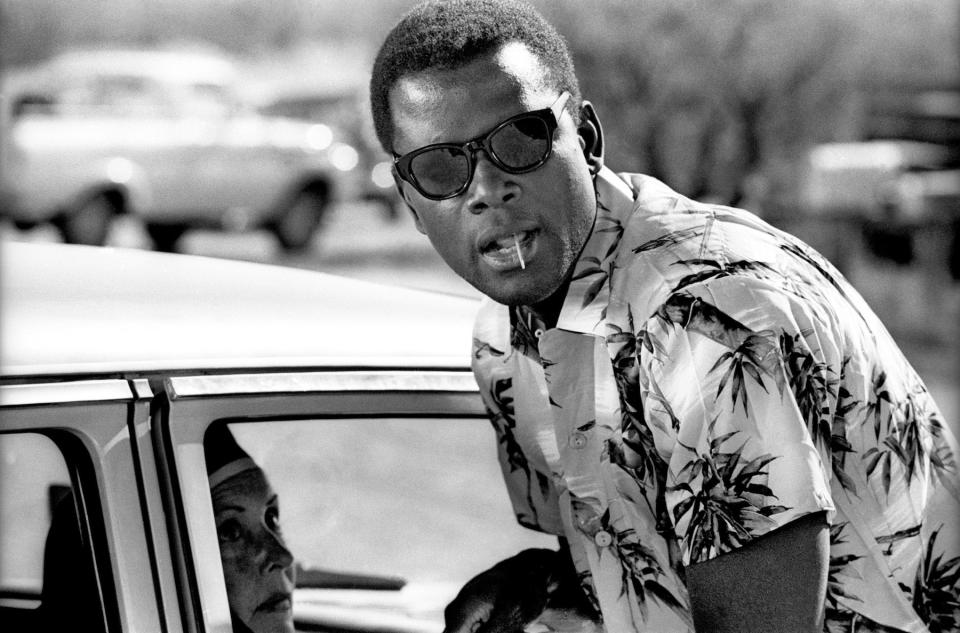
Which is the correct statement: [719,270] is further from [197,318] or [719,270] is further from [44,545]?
[44,545]

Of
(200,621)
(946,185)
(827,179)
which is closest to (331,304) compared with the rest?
(200,621)

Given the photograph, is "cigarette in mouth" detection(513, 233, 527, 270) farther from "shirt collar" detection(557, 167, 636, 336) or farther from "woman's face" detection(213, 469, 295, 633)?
"woman's face" detection(213, 469, 295, 633)

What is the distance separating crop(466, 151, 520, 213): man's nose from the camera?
191 cm

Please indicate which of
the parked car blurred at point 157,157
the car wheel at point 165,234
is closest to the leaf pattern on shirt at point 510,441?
the parked car blurred at point 157,157

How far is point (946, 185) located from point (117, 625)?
1481 centimetres

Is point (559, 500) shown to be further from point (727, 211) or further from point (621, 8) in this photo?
point (621, 8)

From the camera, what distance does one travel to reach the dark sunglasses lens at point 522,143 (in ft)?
6.24

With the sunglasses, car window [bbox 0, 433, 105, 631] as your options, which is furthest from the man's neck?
car window [bbox 0, 433, 105, 631]

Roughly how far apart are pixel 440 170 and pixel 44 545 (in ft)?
2.79

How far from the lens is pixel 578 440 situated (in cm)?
187

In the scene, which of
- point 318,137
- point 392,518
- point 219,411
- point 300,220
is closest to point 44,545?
point 219,411

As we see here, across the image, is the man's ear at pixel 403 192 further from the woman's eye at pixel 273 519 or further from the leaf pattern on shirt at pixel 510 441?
→ the woman's eye at pixel 273 519

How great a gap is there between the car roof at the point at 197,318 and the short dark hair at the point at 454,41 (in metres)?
0.32

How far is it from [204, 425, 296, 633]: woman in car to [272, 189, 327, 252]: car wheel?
1094 centimetres
